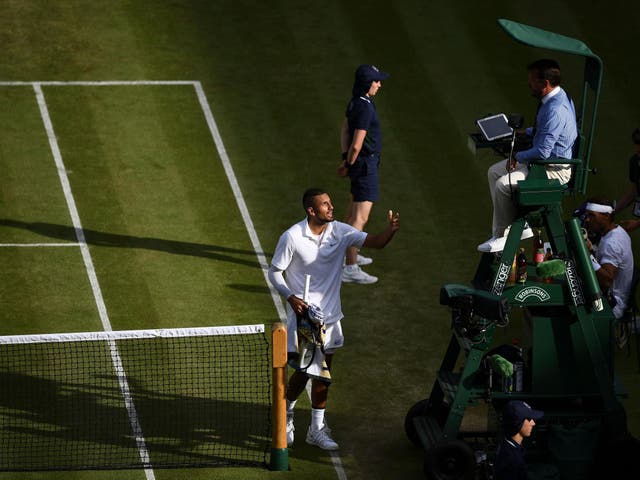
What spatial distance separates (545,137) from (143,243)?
6.90m

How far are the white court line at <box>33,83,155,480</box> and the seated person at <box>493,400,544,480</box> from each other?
3675 mm

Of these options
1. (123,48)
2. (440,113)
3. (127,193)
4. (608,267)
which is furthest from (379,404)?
(123,48)

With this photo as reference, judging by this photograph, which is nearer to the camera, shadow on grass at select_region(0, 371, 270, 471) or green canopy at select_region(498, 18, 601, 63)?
green canopy at select_region(498, 18, 601, 63)

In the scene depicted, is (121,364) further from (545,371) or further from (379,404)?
(545,371)

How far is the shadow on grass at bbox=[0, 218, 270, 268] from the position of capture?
1888cm

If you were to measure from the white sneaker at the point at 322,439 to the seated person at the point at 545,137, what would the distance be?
250 centimetres

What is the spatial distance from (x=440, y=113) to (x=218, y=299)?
6.49 metres

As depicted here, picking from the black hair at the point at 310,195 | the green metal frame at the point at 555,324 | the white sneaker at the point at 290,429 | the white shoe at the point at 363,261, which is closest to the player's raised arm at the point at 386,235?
the black hair at the point at 310,195

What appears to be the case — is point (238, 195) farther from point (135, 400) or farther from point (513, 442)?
point (513, 442)

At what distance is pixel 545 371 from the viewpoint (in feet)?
45.1

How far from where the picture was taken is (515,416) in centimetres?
1236

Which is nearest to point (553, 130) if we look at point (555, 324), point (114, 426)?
point (555, 324)

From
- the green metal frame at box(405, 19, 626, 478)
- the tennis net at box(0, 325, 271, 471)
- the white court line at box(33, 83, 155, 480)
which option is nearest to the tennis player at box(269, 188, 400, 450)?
the tennis net at box(0, 325, 271, 471)

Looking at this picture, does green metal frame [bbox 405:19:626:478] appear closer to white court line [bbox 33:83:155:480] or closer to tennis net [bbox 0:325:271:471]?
tennis net [bbox 0:325:271:471]
